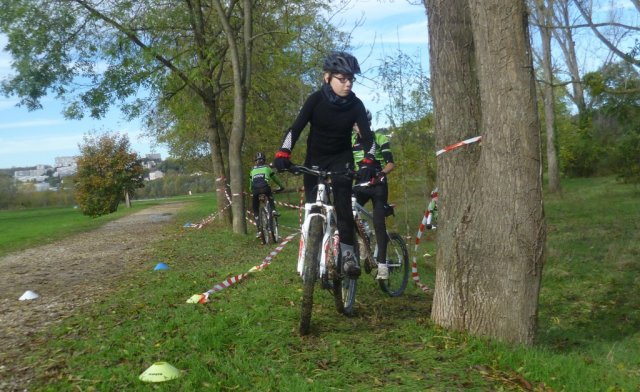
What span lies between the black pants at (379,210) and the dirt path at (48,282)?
3475 millimetres

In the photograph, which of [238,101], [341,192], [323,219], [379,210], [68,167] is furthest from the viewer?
[68,167]

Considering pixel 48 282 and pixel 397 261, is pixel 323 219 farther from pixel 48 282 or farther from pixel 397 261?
pixel 48 282

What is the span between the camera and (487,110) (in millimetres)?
5266

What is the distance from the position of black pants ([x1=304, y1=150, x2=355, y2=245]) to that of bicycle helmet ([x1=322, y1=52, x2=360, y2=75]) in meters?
0.80

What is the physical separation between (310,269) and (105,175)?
142ft

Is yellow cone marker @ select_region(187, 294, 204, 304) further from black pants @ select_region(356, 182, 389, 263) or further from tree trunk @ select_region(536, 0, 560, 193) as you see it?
tree trunk @ select_region(536, 0, 560, 193)

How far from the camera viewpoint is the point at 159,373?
14.5 ft

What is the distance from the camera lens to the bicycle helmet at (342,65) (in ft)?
17.9

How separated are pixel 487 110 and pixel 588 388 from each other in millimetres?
2241

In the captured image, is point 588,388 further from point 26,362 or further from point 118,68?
point 118,68

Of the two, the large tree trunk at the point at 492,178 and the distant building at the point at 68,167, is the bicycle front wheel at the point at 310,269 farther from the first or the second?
the distant building at the point at 68,167

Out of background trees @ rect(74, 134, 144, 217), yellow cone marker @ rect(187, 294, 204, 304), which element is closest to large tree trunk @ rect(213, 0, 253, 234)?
yellow cone marker @ rect(187, 294, 204, 304)

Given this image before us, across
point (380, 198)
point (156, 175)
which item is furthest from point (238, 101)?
point (156, 175)

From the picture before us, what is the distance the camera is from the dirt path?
17.9 feet
